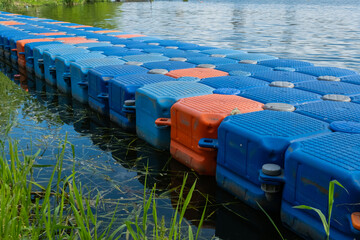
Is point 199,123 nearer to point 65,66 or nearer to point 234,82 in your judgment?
point 234,82

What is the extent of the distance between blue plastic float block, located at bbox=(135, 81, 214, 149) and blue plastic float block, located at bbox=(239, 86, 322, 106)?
34 centimetres

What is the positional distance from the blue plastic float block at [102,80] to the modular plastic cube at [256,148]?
5.46ft

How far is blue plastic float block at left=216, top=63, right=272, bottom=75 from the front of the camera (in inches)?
154

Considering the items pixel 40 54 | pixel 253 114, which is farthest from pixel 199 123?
pixel 40 54

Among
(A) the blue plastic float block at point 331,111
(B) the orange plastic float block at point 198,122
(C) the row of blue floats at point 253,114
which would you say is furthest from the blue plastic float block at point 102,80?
(A) the blue plastic float block at point 331,111

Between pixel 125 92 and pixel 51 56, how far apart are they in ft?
7.22

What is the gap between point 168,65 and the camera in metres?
4.13

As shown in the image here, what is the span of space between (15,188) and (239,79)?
87.3 inches

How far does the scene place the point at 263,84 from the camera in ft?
10.9

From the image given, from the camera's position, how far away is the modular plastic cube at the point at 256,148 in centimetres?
198

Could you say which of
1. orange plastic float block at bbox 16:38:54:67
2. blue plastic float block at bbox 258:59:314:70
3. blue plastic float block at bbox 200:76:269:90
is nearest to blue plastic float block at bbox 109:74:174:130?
blue plastic float block at bbox 200:76:269:90

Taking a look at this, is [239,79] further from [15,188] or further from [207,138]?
[15,188]

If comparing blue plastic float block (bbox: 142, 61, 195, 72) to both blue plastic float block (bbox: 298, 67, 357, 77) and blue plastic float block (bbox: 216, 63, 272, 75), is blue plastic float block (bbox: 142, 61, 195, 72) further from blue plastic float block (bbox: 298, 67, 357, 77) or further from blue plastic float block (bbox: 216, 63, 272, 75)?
blue plastic float block (bbox: 298, 67, 357, 77)

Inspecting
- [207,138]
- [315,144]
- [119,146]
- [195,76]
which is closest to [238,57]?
[195,76]
